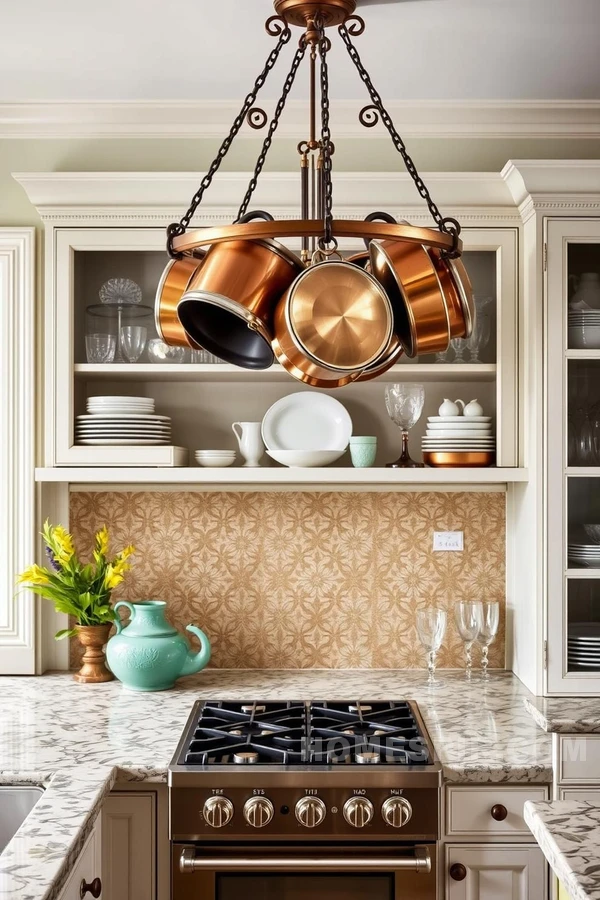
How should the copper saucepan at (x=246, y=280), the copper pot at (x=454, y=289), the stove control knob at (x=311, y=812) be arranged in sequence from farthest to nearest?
1. the stove control knob at (x=311, y=812)
2. the copper pot at (x=454, y=289)
3. the copper saucepan at (x=246, y=280)

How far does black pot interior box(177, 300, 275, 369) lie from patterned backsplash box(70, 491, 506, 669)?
1.26 meters

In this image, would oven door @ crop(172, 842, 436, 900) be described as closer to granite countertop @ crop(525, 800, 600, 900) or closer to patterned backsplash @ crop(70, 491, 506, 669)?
granite countertop @ crop(525, 800, 600, 900)

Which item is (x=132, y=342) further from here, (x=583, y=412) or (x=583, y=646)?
(x=583, y=646)

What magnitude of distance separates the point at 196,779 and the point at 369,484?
1081 mm

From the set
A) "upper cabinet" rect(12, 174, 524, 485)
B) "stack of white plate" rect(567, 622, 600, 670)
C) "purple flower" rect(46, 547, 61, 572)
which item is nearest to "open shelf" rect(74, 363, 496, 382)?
"upper cabinet" rect(12, 174, 524, 485)

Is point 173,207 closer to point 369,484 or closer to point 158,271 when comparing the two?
point 158,271

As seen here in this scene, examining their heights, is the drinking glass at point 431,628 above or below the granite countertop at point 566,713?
above

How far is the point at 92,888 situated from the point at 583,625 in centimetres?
140

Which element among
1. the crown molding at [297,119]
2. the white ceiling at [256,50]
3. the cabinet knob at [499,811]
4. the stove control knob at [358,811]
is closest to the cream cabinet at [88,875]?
the stove control knob at [358,811]

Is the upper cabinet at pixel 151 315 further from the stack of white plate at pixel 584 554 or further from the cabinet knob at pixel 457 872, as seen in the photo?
the cabinet knob at pixel 457 872

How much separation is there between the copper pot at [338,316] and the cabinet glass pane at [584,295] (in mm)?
1283

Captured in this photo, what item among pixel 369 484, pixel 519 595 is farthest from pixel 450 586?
pixel 369 484

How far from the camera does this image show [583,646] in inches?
92.6

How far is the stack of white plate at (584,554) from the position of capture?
2357mm
